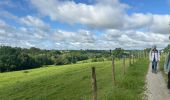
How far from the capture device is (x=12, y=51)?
123750 millimetres

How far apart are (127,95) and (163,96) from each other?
1.69m

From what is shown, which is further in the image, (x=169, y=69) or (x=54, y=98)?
(x=54, y=98)

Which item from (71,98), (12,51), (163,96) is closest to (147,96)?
(163,96)

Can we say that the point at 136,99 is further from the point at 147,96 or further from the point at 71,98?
the point at 71,98

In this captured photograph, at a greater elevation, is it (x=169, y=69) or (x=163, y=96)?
(x=169, y=69)

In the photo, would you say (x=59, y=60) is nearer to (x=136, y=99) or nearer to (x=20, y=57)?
(x=20, y=57)

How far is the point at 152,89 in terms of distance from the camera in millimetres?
15484

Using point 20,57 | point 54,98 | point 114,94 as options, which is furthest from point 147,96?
point 20,57

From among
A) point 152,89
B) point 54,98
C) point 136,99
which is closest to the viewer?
point 136,99

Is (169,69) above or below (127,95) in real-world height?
above

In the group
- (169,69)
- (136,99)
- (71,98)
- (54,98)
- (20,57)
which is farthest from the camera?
(20,57)

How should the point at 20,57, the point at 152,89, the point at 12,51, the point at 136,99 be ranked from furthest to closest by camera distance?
the point at 12,51 → the point at 20,57 → the point at 152,89 → the point at 136,99

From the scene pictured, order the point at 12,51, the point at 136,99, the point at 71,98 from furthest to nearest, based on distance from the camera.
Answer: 1. the point at 12,51
2. the point at 71,98
3. the point at 136,99

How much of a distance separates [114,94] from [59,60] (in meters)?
119
